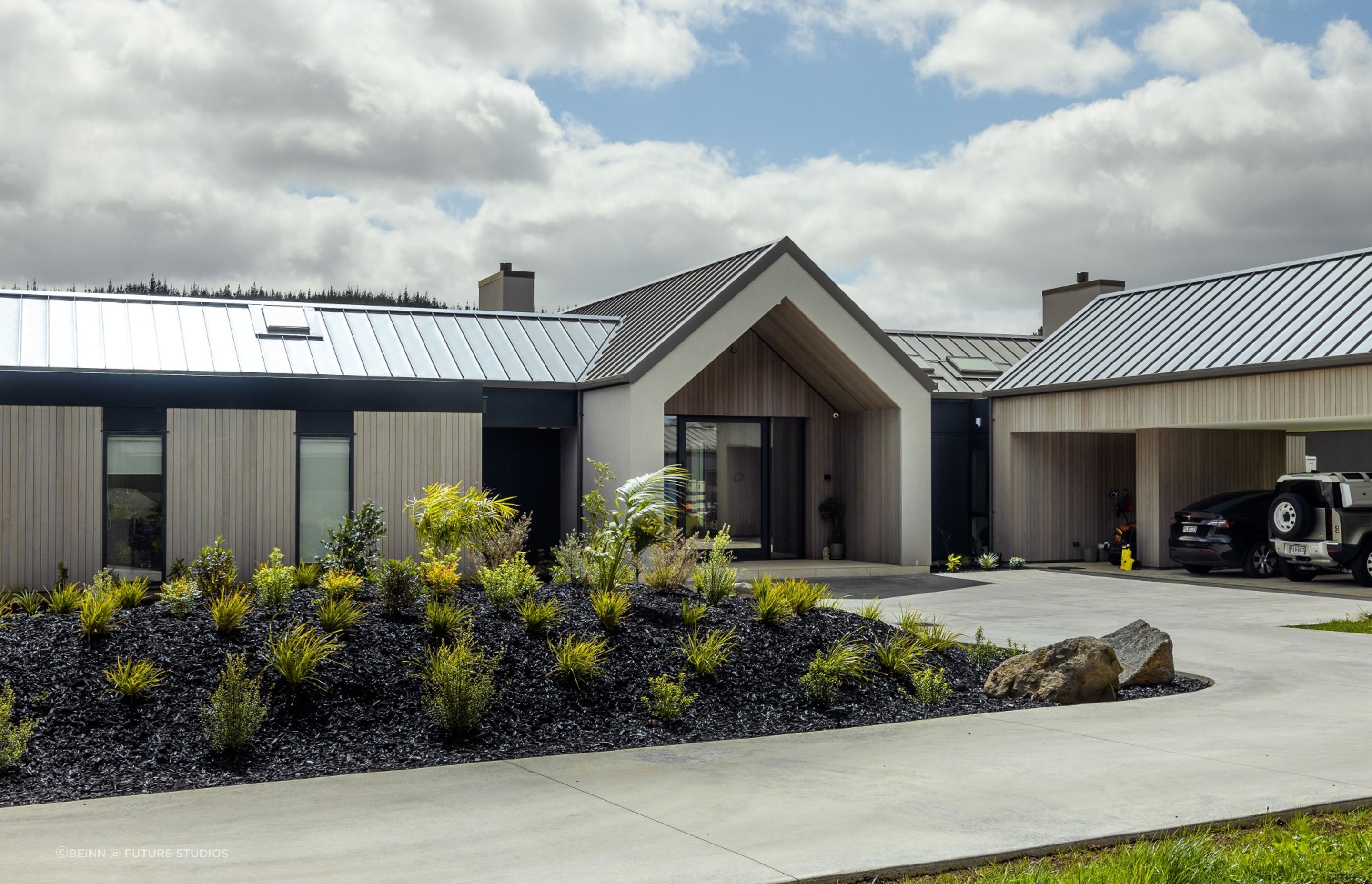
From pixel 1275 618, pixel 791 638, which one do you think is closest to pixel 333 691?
pixel 791 638

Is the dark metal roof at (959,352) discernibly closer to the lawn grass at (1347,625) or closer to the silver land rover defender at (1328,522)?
the silver land rover defender at (1328,522)

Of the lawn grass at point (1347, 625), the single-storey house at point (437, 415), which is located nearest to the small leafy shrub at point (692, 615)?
the lawn grass at point (1347, 625)

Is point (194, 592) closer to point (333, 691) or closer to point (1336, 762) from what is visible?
point (333, 691)

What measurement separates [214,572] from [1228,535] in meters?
16.6

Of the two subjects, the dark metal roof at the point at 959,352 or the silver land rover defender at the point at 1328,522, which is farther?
the dark metal roof at the point at 959,352

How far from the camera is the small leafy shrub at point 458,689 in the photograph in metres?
8.08

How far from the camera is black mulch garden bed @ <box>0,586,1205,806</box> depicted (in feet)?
24.6

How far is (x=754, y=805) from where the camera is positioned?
21.4 feet

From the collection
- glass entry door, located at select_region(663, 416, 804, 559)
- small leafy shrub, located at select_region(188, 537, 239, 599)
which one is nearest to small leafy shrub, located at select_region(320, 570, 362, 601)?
small leafy shrub, located at select_region(188, 537, 239, 599)

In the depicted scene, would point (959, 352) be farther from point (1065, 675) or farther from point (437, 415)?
point (1065, 675)

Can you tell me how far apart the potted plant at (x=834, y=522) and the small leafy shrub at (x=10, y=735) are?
1621cm

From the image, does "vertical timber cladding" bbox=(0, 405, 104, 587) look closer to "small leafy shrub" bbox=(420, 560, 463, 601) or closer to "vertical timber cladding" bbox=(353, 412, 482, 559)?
"vertical timber cladding" bbox=(353, 412, 482, 559)

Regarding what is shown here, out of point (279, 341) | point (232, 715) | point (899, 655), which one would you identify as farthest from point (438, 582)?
point (279, 341)

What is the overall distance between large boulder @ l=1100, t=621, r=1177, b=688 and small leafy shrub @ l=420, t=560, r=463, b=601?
5.65m
